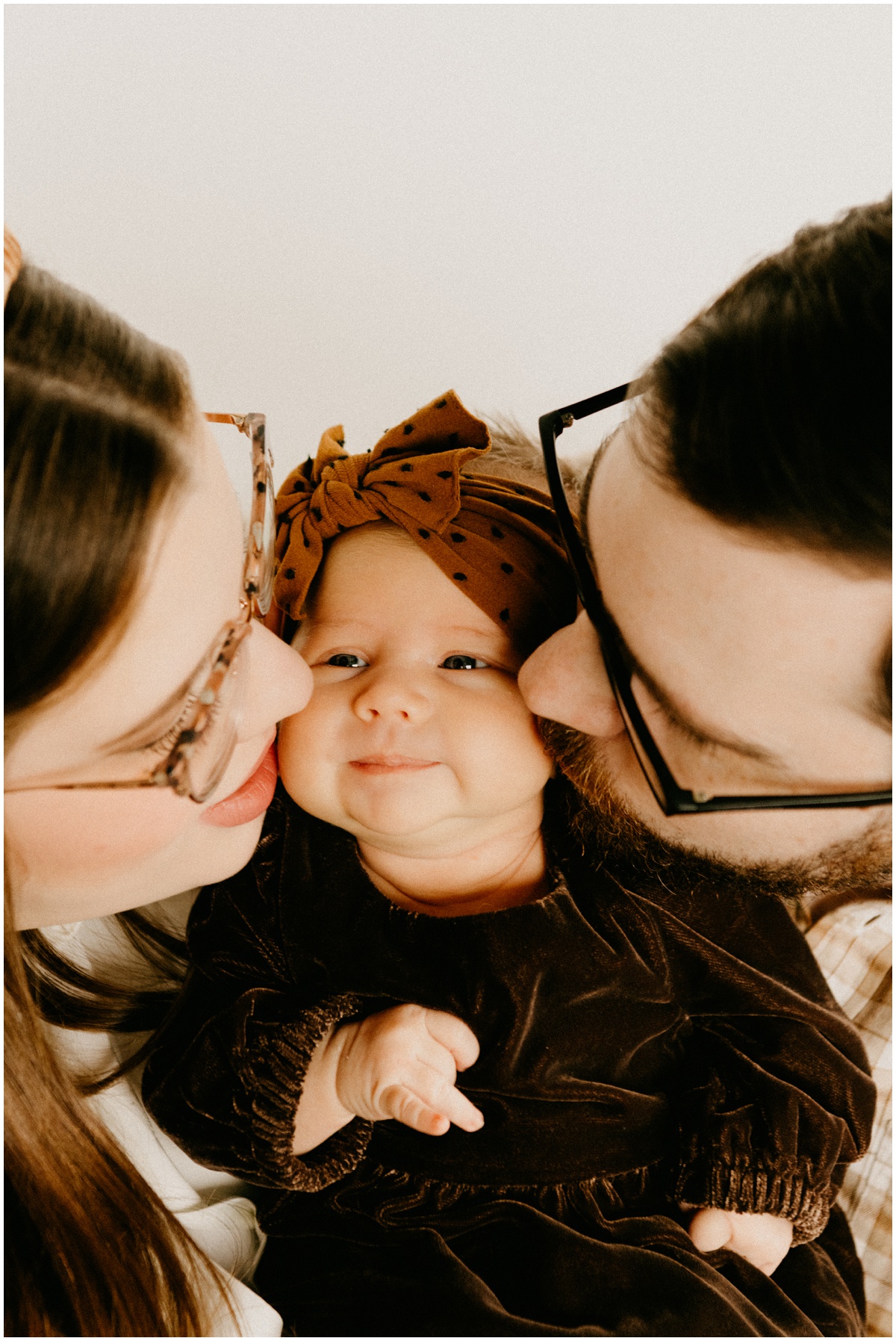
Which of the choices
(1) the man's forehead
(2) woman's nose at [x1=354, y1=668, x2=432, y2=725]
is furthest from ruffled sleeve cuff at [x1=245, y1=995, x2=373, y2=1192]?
(1) the man's forehead

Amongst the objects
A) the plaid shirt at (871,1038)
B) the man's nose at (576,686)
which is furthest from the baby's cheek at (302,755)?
the plaid shirt at (871,1038)

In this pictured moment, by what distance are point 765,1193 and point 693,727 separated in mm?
680

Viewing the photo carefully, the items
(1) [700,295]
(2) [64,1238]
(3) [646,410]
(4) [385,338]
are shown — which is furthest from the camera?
(4) [385,338]

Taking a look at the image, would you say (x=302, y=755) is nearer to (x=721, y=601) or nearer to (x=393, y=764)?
(x=393, y=764)

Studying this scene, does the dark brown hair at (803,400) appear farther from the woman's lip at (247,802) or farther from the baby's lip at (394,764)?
the woman's lip at (247,802)

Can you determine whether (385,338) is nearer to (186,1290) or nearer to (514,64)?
(514,64)

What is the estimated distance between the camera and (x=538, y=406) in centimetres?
158

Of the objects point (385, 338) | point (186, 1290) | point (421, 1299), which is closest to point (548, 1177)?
point (421, 1299)

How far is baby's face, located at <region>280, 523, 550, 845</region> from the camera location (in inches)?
39.9

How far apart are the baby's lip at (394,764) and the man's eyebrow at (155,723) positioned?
0.97 ft

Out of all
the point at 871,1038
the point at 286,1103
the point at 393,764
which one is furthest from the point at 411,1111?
the point at 871,1038

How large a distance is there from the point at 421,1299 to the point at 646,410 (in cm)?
103

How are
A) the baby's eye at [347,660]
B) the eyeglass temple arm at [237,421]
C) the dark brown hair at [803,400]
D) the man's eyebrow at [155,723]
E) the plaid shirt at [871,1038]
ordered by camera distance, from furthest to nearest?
the plaid shirt at [871,1038]
the baby's eye at [347,660]
the eyeglass temple arm at [237,421]
the man's eyebrow at [155,723]
the dark brown hair at [803,400]

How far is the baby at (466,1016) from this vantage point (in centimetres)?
103
